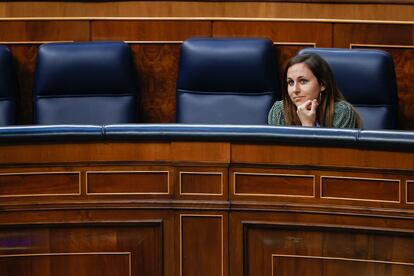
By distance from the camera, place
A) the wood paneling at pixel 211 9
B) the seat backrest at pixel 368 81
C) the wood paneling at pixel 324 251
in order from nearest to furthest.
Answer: the wood paneling at pixel 324 251 < the seat backrest at pixel 368 81 < the wood paneling at pixel 211 9

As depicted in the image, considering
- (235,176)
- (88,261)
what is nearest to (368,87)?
(235,176)

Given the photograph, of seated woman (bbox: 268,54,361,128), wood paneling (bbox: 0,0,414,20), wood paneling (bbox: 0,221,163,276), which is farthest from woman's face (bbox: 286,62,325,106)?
wood paneling (bbox: 0,0,414,20)

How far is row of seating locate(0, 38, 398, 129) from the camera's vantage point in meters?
1.62

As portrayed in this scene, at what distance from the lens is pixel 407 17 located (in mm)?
1841

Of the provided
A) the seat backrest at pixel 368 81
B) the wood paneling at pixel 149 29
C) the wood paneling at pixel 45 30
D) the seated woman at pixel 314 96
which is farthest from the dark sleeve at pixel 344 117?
the wood paneling at pixel 45 30

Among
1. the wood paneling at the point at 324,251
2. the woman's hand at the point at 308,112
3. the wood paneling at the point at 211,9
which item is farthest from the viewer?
the wood paneling at the point at 211,9

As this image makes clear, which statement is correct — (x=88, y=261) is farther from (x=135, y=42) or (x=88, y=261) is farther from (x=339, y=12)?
(x=339, y=12)

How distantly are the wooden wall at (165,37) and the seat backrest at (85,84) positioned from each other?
7cm

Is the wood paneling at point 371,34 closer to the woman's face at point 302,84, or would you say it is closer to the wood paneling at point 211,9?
the wood paneling at point 211,9

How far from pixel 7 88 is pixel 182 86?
0.30 m

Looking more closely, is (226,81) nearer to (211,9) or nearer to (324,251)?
(211,9)

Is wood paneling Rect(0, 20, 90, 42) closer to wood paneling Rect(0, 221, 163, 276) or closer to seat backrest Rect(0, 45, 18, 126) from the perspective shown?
seat backrest Rect(0, 45, 18, 126)

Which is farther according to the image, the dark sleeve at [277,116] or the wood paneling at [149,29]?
the wood paneling at [149,29]

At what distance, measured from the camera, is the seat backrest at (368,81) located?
1.55 meters
